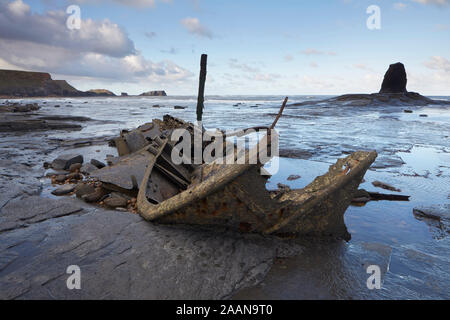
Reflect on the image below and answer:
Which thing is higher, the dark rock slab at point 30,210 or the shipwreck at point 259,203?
the shipwreck at point 259,203

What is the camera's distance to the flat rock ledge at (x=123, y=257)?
2234 millimetres

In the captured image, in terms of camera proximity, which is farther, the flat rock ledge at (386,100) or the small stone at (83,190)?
the flat rock ledge at (386,100)

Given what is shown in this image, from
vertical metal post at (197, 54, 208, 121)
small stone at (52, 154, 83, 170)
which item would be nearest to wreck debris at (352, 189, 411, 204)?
small stone at (52, 154, 83, 170)

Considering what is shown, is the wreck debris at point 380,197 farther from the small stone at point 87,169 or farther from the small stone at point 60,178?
the small stone at point 60,178

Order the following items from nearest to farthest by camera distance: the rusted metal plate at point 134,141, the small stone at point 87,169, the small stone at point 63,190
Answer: the small stone at point 63,190
the small stone at point 87,169
the rusted metal plate at point 134,141

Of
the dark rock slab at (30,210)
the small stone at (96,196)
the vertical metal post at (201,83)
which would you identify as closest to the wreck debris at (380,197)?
the small stone at (96,196)

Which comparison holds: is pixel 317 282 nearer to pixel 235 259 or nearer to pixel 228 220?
pixel 235 259

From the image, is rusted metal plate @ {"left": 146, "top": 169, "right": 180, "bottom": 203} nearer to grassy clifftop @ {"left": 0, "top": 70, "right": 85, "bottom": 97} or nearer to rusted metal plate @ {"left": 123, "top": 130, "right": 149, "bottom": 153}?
rusted metal plate @ {"left": 123, "top": 130, "right": 149, "bottom": 153}

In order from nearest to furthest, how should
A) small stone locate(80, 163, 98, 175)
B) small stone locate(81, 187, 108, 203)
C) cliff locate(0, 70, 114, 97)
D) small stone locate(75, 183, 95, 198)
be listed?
small stone locate(81, 187, 108, 203), small stone locate(75, 183, 95, 198), small stone locate(80, 163, 98, 175), cliff locate(0, 70, 114, 97)

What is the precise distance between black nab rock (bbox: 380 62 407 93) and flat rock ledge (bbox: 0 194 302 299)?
5846 cm

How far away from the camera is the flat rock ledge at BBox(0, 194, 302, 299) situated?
223cm

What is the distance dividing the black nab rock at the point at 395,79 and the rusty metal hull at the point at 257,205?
189ft
